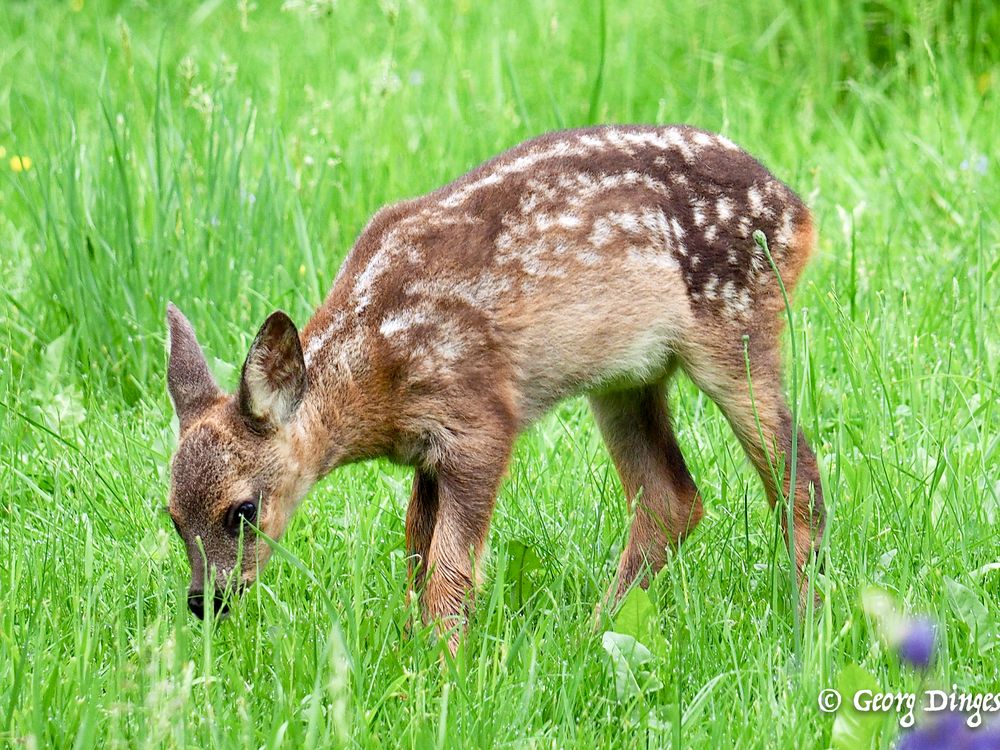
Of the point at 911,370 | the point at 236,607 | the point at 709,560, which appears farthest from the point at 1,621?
the point at 911,370

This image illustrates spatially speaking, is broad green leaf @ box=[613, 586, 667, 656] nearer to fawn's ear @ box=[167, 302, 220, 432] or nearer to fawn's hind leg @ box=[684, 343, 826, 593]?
fawn's hind leg @ box=[684, 343, 826, 593]

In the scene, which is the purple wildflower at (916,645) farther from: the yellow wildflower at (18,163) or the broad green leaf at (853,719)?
the yellow wildflower at (18,163)

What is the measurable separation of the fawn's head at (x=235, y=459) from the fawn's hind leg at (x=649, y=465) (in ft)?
3.89

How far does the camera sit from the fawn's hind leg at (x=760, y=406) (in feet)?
15.5

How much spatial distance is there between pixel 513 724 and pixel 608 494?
181 centimetres

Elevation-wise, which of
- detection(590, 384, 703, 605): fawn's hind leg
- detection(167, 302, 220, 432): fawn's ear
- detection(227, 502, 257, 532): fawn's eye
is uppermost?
detection(167, 302, 220, 432): fawn's ear

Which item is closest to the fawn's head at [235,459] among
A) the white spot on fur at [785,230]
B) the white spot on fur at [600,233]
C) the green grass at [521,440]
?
the green grass at [521,440]

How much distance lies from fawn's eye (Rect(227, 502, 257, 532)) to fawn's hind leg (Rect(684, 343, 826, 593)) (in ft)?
4.62

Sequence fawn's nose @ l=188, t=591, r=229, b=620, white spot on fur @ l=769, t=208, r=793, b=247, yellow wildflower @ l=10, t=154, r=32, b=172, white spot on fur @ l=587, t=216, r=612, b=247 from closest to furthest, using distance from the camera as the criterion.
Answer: fawn's nose @ l=188, t=591, r=229, b=620 < white spot on fur @ l=587, t=216, r=612, b=247 < white spot on fur @ l=769, t=208, r=793, b=247 < yellow wildflower @ l=10, t=154, r=32, b=172

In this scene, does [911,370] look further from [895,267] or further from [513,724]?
[513,724]

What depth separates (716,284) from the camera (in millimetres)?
4719

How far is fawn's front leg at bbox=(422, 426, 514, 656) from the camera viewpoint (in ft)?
14.3

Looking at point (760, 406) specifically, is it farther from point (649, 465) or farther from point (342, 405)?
point (342, 405)

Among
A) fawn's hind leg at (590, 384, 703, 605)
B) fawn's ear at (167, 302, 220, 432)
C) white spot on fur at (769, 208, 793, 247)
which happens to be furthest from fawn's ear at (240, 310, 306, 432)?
white spot on fur at (769, 208, 793, 247)
